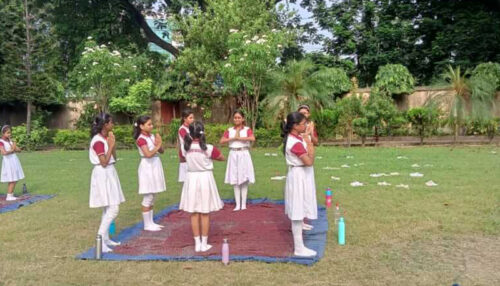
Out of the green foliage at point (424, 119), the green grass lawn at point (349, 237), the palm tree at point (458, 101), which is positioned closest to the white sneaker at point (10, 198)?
the green grass lawn at point (349, 237)

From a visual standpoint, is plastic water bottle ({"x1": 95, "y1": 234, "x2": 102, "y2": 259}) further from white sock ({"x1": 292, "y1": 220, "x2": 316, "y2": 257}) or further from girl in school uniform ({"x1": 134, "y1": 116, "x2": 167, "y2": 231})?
white sock ({"x1": 292, "y1": 220, "x2": 316, "y2": 257})

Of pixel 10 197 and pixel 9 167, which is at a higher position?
pixel 9 167

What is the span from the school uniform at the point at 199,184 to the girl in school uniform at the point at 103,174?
38.8 inches

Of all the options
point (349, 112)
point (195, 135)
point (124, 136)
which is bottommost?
point (124, 136)

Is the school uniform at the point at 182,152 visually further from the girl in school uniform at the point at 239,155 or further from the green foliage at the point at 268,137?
the green foliage at the point at 268,137

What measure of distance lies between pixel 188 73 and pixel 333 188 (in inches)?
556

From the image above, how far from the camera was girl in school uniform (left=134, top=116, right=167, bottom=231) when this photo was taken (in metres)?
6.64

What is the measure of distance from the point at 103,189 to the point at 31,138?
18.9 meters

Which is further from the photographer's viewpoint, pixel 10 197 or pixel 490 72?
pixel 490 72

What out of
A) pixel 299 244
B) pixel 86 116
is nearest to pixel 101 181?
pixel 299 244

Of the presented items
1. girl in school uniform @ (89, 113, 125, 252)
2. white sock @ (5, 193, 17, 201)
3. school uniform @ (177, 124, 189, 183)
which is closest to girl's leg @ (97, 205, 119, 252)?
girl in school uniform @ (89, 113, 125, 252)

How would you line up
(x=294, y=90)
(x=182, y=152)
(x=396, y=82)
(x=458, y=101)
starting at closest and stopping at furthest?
(x=182, y=152) → (x=458, y=101) → (x=294, y=90) → (x=396, y=82)

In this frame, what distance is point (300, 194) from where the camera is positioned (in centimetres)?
547

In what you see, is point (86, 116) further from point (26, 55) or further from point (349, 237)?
point (349, 237)
